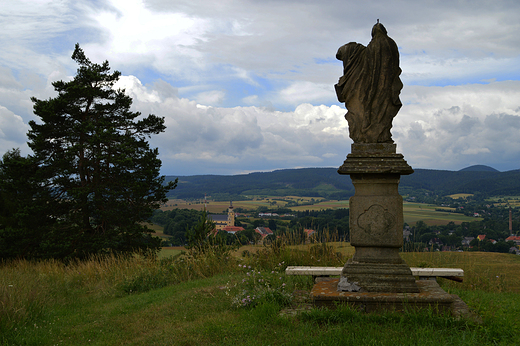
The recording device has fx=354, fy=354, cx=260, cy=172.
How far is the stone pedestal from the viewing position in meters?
5.02

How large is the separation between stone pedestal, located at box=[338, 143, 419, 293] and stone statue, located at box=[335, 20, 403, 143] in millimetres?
306

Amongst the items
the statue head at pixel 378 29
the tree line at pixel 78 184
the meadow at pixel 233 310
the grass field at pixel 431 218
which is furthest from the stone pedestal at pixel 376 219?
the grass field at pixel 431 218

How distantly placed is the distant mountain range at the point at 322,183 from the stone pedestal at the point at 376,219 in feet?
85.4

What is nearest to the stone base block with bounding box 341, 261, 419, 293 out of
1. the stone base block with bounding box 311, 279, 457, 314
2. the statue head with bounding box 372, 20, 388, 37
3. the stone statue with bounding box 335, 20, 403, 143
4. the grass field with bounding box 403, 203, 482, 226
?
the stone base block with bounding box 311, 279, 457, 314

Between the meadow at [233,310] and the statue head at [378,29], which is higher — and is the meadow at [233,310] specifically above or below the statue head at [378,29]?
below

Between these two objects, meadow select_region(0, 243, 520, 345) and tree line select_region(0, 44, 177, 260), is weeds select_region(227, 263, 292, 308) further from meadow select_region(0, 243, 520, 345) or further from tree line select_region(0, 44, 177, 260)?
tree line select_region(0, 44, 177, 260)

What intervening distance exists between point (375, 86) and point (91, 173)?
13.8 meters

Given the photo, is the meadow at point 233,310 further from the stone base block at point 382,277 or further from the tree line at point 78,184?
the tree line at point 78,184

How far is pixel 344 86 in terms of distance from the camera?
561 cm

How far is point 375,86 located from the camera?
5.41 metres

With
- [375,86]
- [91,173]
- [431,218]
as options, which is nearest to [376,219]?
[375,86]

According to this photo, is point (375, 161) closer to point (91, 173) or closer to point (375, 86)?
point (375, 86)

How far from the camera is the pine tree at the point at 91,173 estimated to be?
572 inches

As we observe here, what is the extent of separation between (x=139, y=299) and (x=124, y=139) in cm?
1058
